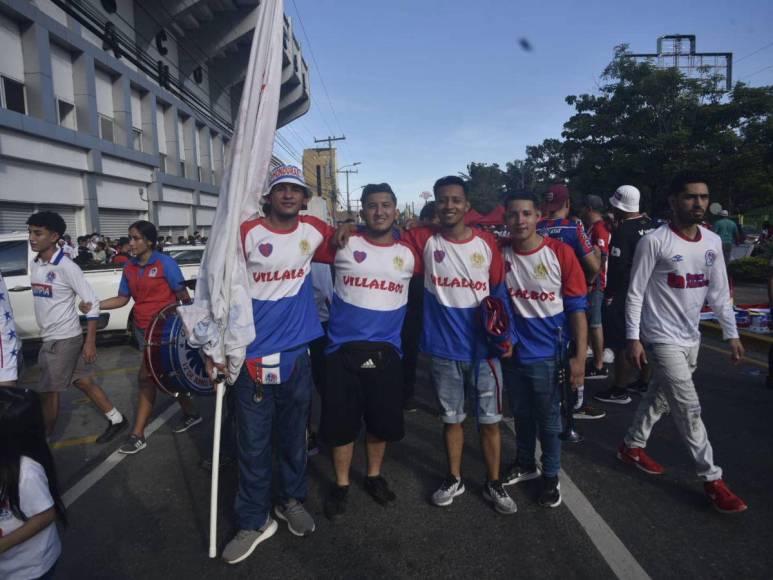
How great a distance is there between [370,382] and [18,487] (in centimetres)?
183

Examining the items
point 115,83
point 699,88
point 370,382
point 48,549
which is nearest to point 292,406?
point 370,382

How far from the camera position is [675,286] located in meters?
3.32

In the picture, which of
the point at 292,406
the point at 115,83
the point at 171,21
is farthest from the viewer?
the point at 171,21

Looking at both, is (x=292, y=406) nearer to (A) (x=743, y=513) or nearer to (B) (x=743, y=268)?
(A) (x=743, y=513)

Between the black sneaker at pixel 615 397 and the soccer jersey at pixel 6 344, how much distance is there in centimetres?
516

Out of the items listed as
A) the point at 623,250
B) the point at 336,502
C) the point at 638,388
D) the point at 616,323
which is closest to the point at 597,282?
the point at 616,323

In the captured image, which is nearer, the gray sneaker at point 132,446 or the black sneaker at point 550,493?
the black sneaker at point 550,493

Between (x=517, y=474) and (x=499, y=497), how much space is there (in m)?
0.42

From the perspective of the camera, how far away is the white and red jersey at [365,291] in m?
3.10

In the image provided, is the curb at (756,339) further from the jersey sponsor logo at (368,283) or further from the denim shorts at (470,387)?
the jersey sponsor logo at (368,283)

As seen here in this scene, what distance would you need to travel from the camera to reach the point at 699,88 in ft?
73.4

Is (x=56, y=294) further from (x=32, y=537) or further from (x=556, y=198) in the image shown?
(x=556, y=198)

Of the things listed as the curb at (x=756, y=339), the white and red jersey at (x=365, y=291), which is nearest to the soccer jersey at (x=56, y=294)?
the white and red jersey at (x=365, y=291)

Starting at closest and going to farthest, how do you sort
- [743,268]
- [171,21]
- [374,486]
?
[374,486], [743,268], [171,21]
